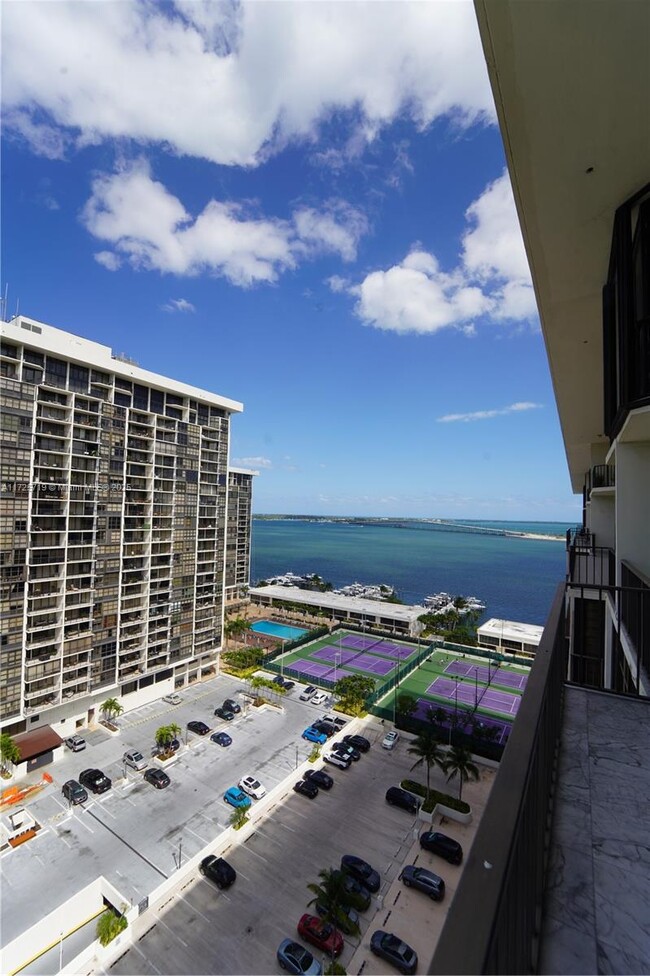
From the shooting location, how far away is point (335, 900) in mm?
12508

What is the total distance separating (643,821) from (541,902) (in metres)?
0.99

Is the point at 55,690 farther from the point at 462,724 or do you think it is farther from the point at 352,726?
the point at 462,724

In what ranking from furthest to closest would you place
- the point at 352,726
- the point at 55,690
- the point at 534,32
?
the point at 352,726 → the point at 55,690 → the point at 534,32

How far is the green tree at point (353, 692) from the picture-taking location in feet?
85.2

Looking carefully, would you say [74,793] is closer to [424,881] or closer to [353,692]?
[424,881]

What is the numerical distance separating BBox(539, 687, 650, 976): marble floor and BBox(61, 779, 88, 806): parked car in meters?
21.8

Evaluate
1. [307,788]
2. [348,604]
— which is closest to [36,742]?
[307,788]

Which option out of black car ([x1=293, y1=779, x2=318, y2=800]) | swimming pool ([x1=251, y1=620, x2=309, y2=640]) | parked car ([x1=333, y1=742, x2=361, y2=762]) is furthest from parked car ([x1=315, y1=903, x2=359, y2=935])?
swimming pool ([x1=251, y1=620, x2=309, y2=640])

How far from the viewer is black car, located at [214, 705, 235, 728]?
2522cm

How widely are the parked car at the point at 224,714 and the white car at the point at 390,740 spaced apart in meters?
8.73

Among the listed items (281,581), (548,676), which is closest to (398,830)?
(548,676)

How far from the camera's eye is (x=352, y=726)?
24188 millimetres

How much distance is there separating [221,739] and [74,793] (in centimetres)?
666

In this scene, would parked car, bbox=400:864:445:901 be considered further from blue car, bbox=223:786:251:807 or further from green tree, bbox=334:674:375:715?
green tree, bbox=334:674:375:715
